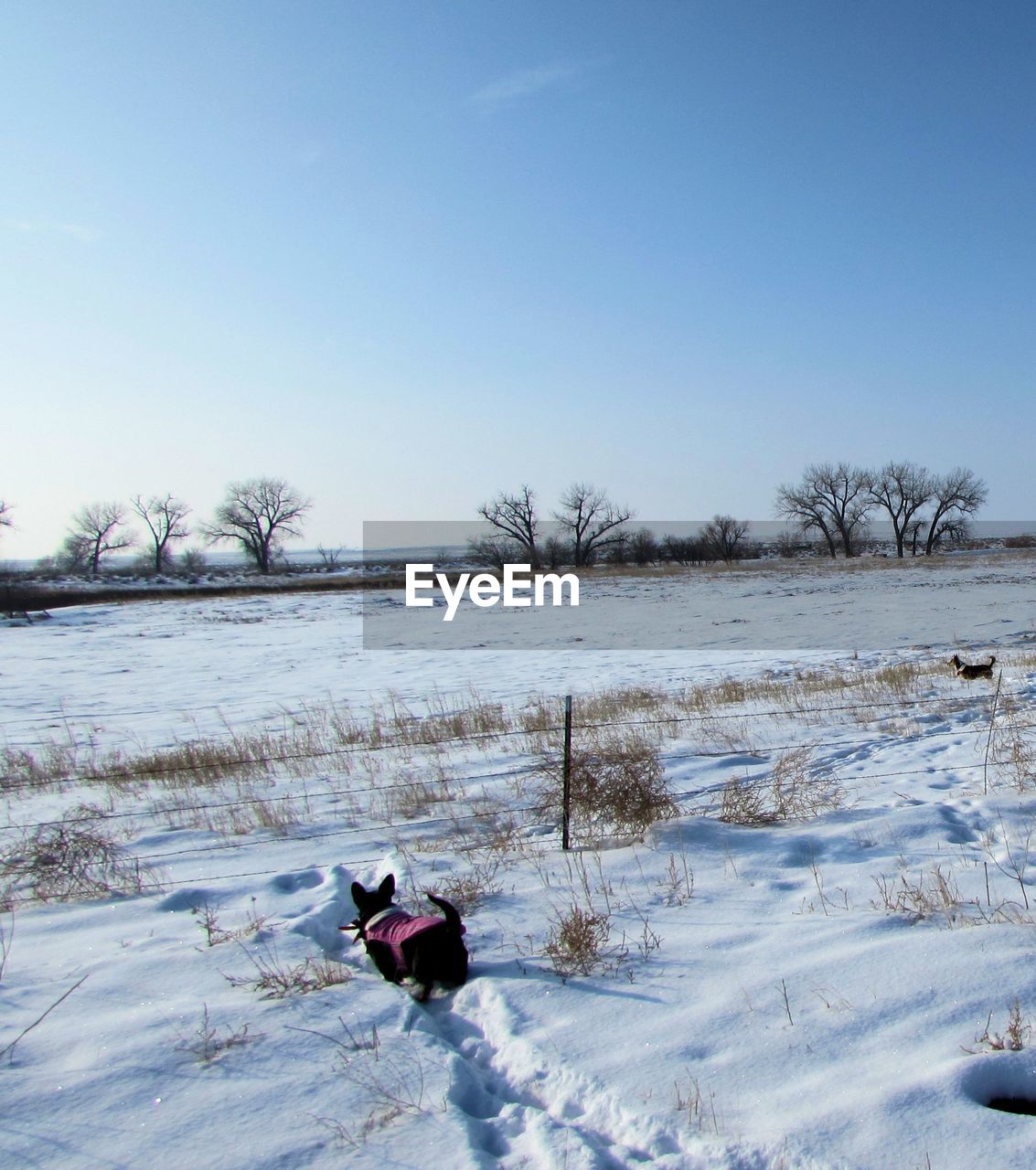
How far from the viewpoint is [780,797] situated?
6016mm

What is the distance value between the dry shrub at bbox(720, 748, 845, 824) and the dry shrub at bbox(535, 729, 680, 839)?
0.47m

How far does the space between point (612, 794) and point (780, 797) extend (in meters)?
1.34

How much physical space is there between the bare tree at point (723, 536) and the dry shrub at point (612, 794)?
222ft

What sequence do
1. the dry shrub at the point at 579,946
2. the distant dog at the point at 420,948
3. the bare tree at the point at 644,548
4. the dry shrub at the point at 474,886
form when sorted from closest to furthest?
1. the distant dog at the point at 420,948
2. the dry shrub at the point at 579,946
3. the dry shrub at the point at 474,886
4. the bare tree at the point at 644,548

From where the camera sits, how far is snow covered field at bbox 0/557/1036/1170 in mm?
2521

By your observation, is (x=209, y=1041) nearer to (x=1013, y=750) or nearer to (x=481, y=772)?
(x=481, y=772)

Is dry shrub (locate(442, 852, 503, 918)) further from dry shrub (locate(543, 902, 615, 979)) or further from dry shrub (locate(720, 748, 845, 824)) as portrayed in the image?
dry shrub (locate(720, 748, 845, 824))

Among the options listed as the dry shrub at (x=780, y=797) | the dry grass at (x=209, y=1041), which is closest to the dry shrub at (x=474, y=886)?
the dry grass at (x=209, y=1041)

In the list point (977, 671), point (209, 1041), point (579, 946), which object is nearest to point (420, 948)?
point (579, 946)

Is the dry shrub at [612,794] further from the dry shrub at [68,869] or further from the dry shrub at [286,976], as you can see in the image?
the dry shrub at [68,869]

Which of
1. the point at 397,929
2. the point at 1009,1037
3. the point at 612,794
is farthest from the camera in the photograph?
the point at 612,794

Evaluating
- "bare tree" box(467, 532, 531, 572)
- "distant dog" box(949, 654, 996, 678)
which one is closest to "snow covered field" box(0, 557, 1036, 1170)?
"distant dog" box(949, 654, 996, 678)

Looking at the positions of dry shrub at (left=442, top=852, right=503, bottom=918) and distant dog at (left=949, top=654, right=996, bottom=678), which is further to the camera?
distant dog at (left=949, top=654, right=996, bottom=678)

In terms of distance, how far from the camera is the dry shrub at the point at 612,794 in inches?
229
